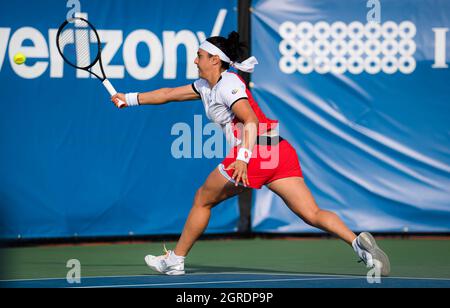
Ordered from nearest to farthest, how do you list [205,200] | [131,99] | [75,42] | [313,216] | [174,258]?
[313,216], [205,200], [174,258], [131,99], [75,42]

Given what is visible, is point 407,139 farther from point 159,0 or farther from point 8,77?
point 8,77

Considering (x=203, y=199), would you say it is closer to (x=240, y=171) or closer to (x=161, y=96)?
(x=240, y=171)

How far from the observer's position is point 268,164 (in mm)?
6648

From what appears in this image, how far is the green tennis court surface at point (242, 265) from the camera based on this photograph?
6.67 m

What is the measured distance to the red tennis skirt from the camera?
21.9 feet

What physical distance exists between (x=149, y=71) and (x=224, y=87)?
2769 mm

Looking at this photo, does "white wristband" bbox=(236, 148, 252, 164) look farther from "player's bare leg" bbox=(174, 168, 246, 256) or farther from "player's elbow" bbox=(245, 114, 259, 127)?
"player's bare leg" bbox=(174, 168, 246, 256)

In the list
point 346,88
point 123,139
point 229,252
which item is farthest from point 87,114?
point 346,88

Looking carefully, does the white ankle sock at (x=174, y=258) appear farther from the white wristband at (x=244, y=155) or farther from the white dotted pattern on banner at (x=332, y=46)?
the white dotted pattern on banner at (x=332, y=46)

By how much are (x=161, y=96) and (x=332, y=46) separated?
112 inches

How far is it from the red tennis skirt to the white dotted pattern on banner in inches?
114

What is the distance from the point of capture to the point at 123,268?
7.61 m

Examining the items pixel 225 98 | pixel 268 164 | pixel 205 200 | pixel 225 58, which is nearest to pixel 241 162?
pixel 268 164

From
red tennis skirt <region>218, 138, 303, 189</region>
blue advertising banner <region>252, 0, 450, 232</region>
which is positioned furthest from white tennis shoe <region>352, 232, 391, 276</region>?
blue advertising banner <region>252, 0, 450, 232</region>
